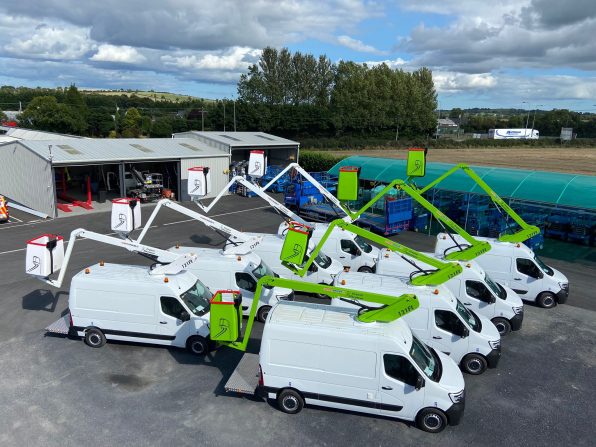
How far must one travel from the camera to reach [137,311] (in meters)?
10.9

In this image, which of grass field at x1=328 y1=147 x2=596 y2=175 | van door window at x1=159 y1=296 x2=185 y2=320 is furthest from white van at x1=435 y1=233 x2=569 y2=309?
grass field at x1=328 y1=147 x2=596 y2=175

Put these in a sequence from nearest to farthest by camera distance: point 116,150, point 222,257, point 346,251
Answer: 1. point 222,257
2. point 346,251
3. point 116,150

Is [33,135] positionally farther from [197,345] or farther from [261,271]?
[197,345]

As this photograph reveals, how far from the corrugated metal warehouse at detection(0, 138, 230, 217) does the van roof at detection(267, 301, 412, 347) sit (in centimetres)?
2138

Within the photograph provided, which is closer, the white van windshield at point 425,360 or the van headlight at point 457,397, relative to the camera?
the van headlight at point 457,397

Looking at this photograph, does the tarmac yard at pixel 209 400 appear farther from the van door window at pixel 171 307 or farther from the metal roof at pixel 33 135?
the metal roof at pixel 33 135

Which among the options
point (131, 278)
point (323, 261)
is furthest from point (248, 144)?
point (131, 278)

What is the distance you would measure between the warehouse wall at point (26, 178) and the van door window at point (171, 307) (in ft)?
59.3

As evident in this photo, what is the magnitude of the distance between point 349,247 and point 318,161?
90.3ft

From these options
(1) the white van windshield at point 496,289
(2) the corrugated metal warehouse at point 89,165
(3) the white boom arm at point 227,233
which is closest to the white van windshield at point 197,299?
(3) the white boom arm at point 227,233

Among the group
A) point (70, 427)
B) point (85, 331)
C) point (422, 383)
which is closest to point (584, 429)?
point (422, 383)

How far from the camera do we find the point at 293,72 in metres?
83.6

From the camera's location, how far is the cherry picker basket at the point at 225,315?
9.16 metres

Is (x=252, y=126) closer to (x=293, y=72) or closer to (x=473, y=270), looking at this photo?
(x=293, y=72)
